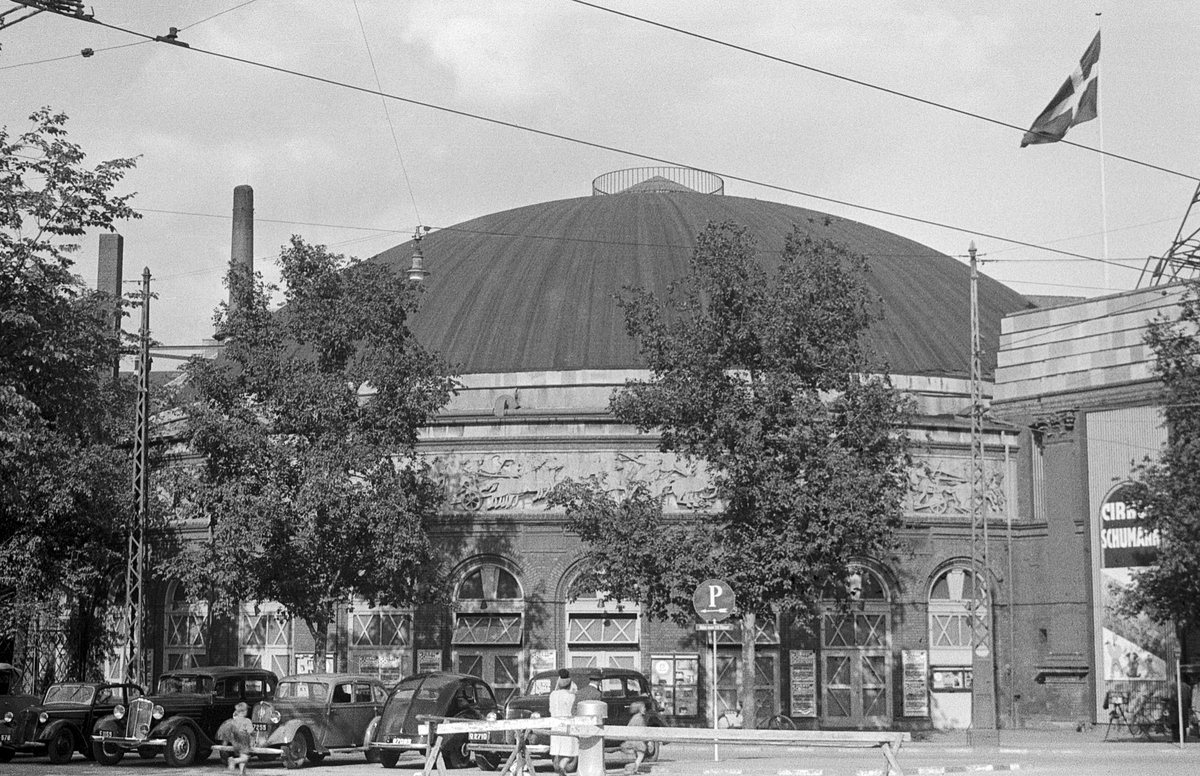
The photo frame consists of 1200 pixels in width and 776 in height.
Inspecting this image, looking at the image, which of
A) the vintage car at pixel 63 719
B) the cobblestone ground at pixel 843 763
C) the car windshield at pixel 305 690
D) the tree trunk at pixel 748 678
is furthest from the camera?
the tree trunk at pixel 748 678

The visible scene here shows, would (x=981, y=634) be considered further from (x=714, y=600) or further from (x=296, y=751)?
(x=296, y=751)

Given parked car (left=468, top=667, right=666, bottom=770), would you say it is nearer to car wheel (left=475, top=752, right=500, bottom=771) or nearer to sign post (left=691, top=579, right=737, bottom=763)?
car wheel (left=475, top=752, right=500, bottom=771)

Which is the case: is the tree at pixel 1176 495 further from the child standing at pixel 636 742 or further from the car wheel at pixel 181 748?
the car wheel at pixel 181 748

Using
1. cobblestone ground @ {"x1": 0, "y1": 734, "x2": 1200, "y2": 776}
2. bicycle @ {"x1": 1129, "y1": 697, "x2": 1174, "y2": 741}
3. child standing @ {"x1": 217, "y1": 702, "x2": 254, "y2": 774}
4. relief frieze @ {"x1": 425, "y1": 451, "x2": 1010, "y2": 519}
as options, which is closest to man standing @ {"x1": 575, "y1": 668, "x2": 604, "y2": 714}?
cobblestone ground @ {"x1": 0, "y1": 734, "x2": 1200, "y2": 776}

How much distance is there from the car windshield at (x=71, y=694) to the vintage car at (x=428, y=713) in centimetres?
646

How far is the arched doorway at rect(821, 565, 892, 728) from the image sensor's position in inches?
1748

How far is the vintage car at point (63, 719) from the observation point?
102 ft

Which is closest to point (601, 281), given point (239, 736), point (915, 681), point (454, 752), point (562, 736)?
point (915, 681)

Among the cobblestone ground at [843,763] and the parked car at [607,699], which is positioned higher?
the parked car at [607,699]

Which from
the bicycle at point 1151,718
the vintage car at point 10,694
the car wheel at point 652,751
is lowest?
the bicycle at point 1151,718

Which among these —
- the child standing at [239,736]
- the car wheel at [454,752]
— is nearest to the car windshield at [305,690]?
the car wheel at [454,752]

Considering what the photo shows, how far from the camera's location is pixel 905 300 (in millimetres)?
56031

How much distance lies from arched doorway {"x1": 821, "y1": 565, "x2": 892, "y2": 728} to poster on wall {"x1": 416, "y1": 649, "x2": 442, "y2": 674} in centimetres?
1089

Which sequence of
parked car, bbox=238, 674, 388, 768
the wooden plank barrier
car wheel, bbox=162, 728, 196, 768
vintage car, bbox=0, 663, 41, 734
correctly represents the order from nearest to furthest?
the wooden plank barrier < parked car, bbox=238, 674, 388, 768 < car wheel, bbox=162, 728, 196, 768 < vintage car, bbox=0, 663, 41, 734
